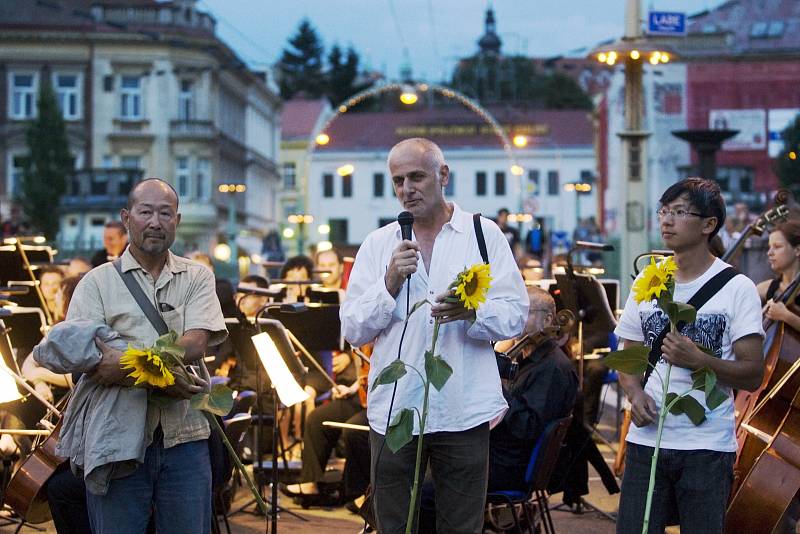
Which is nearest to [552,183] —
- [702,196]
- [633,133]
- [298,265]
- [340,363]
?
[633,133]

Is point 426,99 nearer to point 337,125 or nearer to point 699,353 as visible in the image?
point 337,125

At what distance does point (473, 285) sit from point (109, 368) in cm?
146

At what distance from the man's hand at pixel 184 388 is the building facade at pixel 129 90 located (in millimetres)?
60545

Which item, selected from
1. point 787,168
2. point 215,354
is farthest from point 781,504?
point 787,168

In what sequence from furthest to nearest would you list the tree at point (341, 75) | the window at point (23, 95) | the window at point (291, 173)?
the tree at point (341, 75), the window at point (291, 173), the window at point (23, 95)

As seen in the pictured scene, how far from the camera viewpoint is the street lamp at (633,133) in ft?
50.3

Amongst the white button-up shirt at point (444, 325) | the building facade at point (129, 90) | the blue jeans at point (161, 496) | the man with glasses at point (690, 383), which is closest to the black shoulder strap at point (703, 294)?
the man with glasses at point (690, 383)

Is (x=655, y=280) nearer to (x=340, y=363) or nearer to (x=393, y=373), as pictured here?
(x=393, y=373)

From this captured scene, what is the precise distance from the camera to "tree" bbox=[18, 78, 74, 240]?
58656 mm

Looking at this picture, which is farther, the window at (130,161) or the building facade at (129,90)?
the window at (130,161)

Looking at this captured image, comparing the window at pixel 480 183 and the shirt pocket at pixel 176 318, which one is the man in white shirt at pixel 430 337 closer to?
the shirt pocket at pixel 176 318

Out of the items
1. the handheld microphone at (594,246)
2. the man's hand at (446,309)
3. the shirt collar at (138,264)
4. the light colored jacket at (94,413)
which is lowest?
the light colored jacket at (94,413)

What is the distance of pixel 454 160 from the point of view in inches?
3570

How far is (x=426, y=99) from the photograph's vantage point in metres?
107
